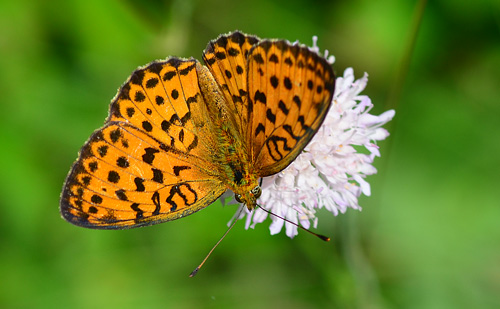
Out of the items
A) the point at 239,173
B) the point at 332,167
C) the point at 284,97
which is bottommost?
the point at 239,173

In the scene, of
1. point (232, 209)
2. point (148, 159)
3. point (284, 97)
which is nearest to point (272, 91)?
point (284, 97)

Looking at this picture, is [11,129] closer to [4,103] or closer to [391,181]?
[4,103]

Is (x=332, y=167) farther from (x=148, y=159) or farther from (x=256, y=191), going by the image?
(x=148, y=159)

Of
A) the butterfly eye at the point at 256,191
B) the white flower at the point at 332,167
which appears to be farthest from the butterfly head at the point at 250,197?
the white flower at the point at 332,167

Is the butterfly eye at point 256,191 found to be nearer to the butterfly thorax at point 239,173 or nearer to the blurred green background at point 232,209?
the butterfly thorax at point 239,173

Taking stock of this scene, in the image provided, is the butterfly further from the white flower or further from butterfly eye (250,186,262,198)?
the white flower

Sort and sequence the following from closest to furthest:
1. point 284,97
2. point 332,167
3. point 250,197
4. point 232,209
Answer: point 284,97 < point 250,197 < point 332,167 < point 232,209

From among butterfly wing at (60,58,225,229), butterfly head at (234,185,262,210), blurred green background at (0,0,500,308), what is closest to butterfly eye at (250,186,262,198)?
butterfly head at (234,185,262,210)
